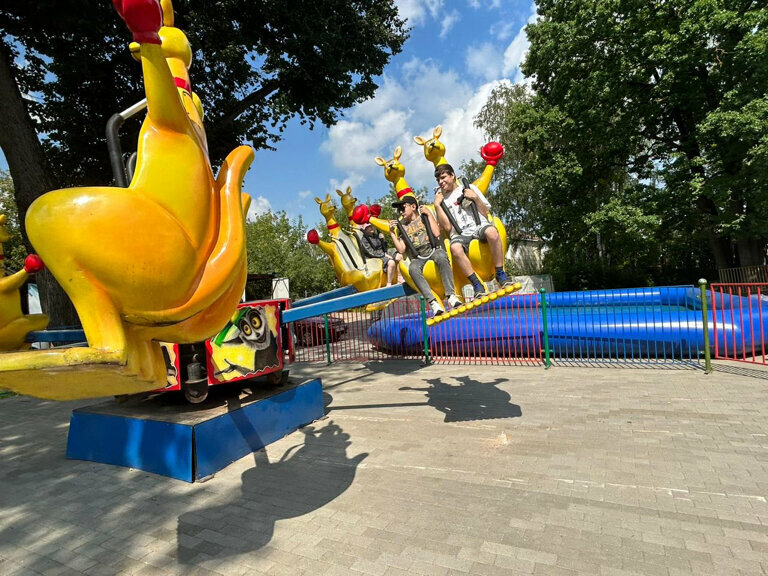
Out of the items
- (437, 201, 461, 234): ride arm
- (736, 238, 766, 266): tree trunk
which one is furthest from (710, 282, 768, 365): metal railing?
(736, 238, 766, 266): tree trunk

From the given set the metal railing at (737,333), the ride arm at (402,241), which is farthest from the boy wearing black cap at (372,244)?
the metal railing at (737,333)

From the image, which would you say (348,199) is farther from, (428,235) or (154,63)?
(154,63)

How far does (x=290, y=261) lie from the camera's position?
1139 inches

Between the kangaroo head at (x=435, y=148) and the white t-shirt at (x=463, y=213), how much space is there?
49 centimetres

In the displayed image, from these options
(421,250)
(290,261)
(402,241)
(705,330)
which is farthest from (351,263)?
(290,261)

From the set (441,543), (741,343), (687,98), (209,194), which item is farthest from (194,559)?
(687,98)

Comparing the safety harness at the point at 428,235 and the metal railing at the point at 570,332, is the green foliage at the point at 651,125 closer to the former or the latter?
the metal railing at the point at 570,332

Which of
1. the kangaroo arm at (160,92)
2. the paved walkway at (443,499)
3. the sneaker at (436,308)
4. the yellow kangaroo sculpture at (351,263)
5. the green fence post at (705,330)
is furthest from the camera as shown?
the yellow kangaroo sculpture at (351,263)

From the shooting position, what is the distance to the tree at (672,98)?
14164 mm

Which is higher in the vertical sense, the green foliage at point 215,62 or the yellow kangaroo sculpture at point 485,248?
the green foliage at point 215,62

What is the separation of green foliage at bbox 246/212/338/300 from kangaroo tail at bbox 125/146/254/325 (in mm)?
25760

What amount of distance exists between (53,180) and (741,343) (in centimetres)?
1481

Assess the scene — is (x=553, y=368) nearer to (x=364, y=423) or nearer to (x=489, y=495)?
(x=364, y=423)

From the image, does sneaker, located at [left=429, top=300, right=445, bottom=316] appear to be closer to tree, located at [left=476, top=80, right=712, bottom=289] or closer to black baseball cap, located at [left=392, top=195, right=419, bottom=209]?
black baseball cap, located at [left=392, top=195, right=419, bottom=209]
